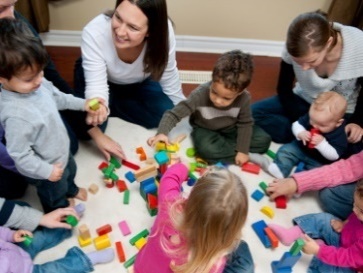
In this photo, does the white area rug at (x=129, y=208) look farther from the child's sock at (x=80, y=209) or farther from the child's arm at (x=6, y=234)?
the child's arm at (x=6, y=234)

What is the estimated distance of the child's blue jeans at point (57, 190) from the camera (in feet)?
4.03

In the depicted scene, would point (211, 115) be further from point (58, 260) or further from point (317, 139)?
point (58, 260)

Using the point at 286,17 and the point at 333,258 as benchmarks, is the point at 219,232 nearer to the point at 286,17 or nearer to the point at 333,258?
the point at 333,258

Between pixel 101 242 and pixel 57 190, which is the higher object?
pixel 57 190

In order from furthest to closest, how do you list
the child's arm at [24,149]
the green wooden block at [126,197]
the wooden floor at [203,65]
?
the wooden floor at [203,65], the green wooden block at [126,197], the child's arm at [24,149]

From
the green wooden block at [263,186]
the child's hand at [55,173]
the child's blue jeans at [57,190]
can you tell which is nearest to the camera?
the child's hand at [55,173]

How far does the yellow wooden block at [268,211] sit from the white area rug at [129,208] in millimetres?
13

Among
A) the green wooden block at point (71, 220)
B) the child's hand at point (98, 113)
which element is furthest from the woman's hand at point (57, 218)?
the child's hand at point (98, 113)

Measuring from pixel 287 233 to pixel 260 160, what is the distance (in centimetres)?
38

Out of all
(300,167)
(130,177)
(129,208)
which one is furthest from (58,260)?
(300,167)

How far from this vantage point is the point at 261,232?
1.38 m

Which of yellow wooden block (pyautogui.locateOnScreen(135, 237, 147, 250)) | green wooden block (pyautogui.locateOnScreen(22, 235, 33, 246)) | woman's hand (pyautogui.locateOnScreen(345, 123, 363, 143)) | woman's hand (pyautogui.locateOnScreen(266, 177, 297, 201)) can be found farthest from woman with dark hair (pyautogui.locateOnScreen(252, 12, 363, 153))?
green wooden block (pyautogui.locateOnScreen(22, 235, 33, 246))

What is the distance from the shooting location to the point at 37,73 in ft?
3.28

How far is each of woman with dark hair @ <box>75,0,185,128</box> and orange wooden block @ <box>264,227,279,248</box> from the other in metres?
0.72
